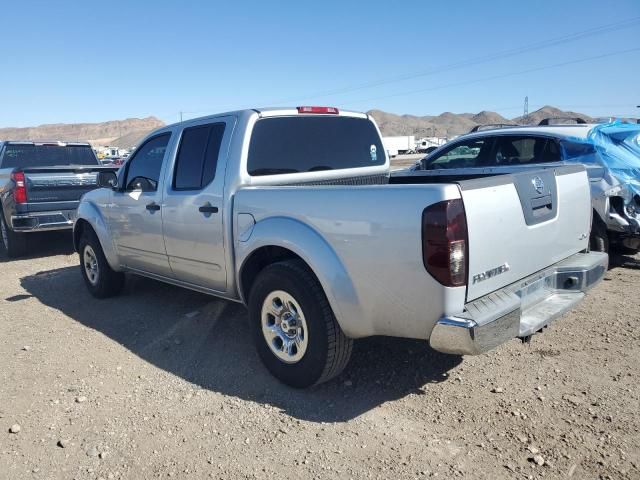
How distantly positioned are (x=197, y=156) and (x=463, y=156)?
14.1 ft

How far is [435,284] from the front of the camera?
8.89ft

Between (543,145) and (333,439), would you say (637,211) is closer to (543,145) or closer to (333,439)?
(543,145)

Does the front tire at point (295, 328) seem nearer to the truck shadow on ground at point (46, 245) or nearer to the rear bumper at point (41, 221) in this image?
the rear bumper at point (41, 221)

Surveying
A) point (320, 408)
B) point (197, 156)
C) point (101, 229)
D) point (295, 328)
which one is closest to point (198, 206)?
point (197, 156)

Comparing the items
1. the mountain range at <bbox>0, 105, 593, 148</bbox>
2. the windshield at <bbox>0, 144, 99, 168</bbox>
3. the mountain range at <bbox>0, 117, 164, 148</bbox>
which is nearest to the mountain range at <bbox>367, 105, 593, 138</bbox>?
the mountain range at <bbox>0, 105, 593, 148</bbox>

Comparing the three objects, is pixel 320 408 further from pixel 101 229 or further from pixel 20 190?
pixel 20 190

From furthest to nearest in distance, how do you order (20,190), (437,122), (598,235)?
1. (437,122)
2. (20,190)
3. (598,235)

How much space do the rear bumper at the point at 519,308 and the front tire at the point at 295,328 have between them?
2.42 ft

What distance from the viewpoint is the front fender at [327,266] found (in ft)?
10.1

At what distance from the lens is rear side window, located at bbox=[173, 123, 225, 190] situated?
4.18 meters

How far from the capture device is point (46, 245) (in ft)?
32.5

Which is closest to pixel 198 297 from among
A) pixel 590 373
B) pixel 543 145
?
pixel 590 373

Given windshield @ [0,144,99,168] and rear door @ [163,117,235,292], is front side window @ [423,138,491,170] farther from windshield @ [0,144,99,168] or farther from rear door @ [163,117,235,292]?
windshield @ [0,144,99,168]

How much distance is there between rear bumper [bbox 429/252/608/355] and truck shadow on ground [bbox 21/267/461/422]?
0.85m
